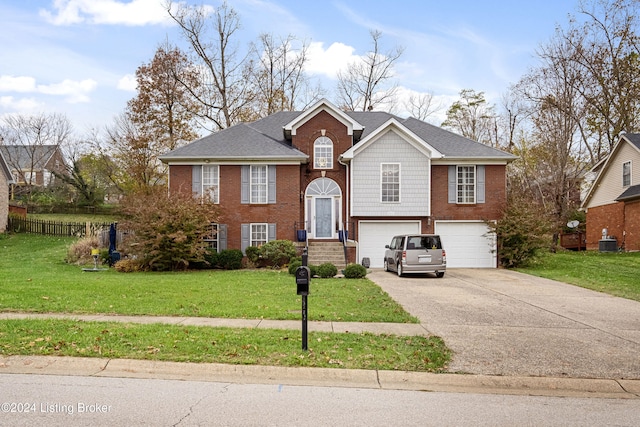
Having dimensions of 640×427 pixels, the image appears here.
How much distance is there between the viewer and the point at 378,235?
24.3 meters

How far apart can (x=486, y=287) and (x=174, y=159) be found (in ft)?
50.8

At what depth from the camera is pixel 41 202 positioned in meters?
44.9

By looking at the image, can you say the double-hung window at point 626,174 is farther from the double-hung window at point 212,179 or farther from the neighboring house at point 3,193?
the neighboring house at point 3,193

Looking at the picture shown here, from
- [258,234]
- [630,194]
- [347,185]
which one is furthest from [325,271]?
[630,194]

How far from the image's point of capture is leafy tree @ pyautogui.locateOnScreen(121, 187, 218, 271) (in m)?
19.8

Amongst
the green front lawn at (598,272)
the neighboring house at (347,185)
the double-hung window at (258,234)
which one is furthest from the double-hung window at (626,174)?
the double-hung window at (258,234)

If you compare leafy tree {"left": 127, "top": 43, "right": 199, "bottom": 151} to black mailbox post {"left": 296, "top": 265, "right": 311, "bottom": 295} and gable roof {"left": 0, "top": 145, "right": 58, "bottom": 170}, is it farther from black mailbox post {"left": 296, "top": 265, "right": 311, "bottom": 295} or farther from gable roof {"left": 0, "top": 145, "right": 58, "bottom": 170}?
black mailbox post {"left": 296, "top": 265, "right": 311, "bottom": 295}

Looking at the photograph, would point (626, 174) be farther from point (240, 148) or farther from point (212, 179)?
point (212, 179)

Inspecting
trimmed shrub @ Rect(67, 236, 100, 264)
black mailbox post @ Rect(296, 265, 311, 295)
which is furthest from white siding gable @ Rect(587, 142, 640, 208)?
trimmed shrub @ Rect(67, 236, 100, 264)

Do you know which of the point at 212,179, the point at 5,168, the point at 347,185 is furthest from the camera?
the point at 5,168

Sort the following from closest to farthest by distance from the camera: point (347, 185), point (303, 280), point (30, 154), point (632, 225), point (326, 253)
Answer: point (303, 280) < point (326, 253) < point (347, 185) < point (632, 225) < point (30, 154)

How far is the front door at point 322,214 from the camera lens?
2489cm

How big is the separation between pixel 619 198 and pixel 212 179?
23436 millimetres

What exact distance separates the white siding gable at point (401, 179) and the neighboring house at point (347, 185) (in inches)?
1.9
